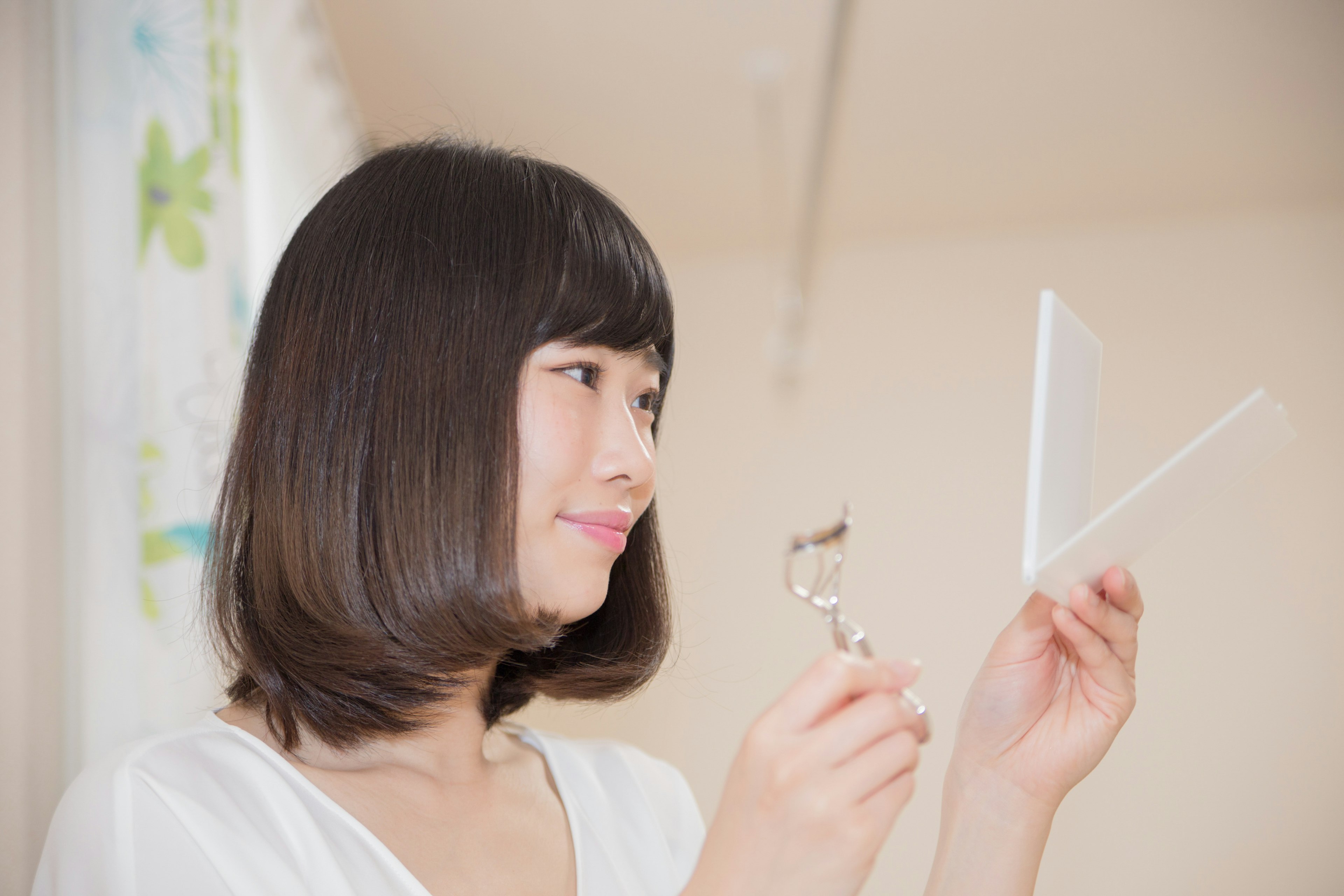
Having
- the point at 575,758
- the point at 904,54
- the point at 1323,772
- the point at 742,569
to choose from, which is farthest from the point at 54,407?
the point at 1323,772

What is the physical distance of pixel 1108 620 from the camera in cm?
78

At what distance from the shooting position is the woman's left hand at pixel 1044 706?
82 cm

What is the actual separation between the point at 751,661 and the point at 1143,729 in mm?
1173

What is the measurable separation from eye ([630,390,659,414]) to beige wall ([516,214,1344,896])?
1.90m

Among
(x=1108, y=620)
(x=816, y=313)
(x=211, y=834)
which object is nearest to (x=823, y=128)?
(x=1108, y=620)

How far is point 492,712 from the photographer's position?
3.46 feet

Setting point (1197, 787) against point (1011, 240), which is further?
point (1011, 240)

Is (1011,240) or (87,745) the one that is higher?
(1011,240)

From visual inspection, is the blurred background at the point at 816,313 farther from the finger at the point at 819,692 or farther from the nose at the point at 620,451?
the finger at the point at 819,692

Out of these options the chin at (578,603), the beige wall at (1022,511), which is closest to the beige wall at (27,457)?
the chin at (578,603)

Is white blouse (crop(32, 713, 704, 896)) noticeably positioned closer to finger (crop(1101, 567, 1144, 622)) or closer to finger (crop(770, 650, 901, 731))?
finger (crop(770, 650, 901, 731))

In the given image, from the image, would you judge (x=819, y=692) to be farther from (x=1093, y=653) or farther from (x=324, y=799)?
(x=324, y=799)

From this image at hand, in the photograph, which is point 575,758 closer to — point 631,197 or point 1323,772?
point 631,197

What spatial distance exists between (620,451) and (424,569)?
0.62 ft
